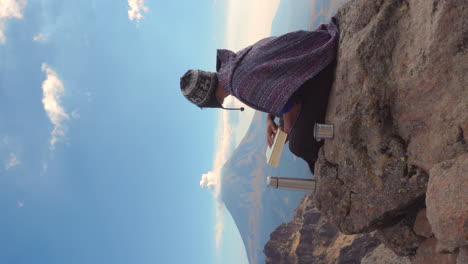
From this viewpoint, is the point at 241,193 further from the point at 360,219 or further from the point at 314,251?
the point at 360,219

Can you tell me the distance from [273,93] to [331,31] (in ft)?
2.25

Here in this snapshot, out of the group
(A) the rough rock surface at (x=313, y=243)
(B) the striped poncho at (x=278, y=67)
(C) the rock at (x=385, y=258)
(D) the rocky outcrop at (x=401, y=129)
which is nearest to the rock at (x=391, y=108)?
(D) the rocky outcrop at (x=401, y=129)

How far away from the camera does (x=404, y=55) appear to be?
1406 mm

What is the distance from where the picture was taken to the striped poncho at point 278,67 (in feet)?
5.47

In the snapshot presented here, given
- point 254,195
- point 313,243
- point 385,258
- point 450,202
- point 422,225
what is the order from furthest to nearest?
point 254,195, point 313,243, point 385,258, point 422,225, point 450,202

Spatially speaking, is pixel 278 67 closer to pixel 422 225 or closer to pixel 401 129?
pixel 401 129

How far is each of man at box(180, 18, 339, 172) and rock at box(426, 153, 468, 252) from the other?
33.7 inches

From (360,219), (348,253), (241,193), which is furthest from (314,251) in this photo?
(241,193)

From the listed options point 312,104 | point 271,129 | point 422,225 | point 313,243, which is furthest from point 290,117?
point 313,243

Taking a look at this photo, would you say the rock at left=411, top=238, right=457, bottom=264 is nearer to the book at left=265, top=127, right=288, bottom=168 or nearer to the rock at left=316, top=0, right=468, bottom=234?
the rock at left=316, top=0, right=468, bottom=234

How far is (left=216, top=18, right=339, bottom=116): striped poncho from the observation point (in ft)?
5.47

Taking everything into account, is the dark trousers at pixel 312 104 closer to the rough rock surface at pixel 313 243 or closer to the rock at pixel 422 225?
the rock at pixel 422 225

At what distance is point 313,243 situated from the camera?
60.6 ft

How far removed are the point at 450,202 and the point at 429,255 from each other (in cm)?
90
